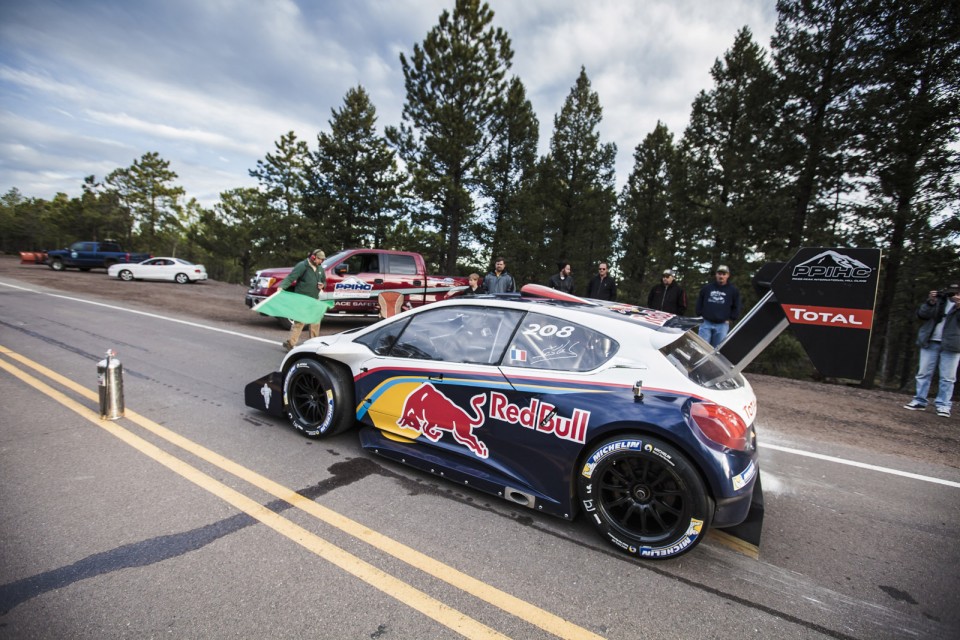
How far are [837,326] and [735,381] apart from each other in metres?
0.67

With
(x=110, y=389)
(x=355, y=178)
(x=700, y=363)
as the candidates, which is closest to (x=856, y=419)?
(x=700, y=363)

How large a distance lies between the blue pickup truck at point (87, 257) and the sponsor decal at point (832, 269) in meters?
32.4

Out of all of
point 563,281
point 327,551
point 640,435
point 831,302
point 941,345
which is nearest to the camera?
point 327,551

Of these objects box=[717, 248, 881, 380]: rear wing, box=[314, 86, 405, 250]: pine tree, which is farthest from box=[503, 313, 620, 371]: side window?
box=[314, 86, 405, 250]: pine tree

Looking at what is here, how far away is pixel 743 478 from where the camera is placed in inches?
88.4

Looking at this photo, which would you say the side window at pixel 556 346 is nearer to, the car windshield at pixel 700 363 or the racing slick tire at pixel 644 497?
the car windshield at pixel 700 363

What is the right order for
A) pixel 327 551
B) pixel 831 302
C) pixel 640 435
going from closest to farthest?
pixel 327 551
pixel 640 435
pixel 831 302

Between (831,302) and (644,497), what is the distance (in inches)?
67.9

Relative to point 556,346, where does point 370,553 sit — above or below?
below

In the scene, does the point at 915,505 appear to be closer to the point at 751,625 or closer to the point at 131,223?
the point at 751,625

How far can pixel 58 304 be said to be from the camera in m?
10.5

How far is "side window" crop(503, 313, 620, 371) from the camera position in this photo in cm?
259

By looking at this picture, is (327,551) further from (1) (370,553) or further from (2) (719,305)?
(2) (719,305)

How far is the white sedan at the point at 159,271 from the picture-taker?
22.0 meters
